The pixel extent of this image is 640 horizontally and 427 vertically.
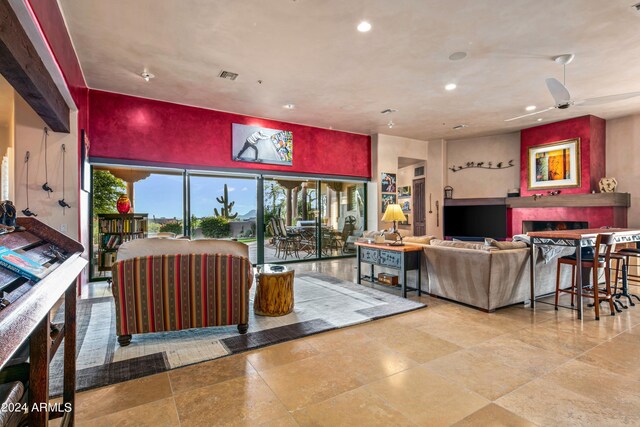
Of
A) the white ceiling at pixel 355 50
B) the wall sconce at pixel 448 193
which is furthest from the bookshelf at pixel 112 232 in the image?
the wall sconce at pixel 448 193

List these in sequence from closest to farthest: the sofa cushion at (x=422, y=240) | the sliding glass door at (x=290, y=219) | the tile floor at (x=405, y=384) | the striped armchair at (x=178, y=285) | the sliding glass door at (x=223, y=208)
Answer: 1. the tile floor at (x=405, y=384)
2. the striped armchair at (x=178, y=285)
3. the sofa cushion at (x=422, y=240)
4. the sliding glass door at (x=223, y=208)
5. the sliding glass door at (x=290, y=219)

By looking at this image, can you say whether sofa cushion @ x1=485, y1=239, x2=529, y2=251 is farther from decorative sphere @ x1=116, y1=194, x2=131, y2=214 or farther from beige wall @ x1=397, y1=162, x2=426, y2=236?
beige wall @ x1=397, y1=162, x2=426, y2=236

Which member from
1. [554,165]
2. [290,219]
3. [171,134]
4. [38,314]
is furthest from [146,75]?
[554,165]

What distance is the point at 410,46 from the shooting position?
13.8 feet

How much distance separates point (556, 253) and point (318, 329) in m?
3.49

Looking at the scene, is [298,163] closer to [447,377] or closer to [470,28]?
[470,28]

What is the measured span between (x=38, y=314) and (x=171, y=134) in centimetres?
604

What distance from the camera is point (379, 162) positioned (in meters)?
8.81

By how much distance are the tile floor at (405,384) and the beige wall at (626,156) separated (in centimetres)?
533

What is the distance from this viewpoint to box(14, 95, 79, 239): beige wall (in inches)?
168

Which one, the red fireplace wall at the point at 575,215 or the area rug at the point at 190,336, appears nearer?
the area rug at the point at 190,336

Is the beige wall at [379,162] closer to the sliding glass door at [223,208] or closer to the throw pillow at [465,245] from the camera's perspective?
the sliding glass door at [223,208]

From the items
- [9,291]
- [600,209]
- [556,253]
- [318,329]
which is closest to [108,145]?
[318,329]

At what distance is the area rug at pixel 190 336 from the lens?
2508 mm
